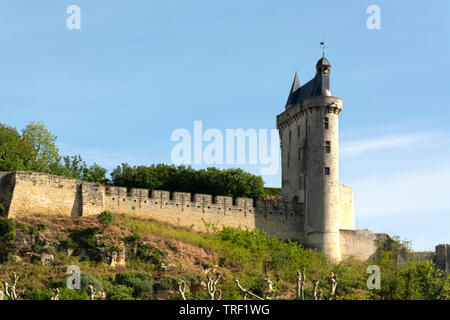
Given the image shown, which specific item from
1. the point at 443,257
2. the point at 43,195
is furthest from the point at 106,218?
the point at 443,257

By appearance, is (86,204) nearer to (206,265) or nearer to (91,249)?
(91,249)

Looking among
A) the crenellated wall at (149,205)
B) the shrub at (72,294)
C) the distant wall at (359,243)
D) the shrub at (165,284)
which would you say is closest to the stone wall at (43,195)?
the crenellated wall at (149,205)

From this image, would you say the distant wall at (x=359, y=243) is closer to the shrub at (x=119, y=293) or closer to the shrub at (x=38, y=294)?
the shrub at (x=119, y=293)

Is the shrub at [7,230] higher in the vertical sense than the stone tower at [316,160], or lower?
lower

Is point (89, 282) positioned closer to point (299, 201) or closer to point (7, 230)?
point (7, 230)

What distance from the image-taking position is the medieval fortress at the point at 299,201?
175ft

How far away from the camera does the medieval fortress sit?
2103 inches

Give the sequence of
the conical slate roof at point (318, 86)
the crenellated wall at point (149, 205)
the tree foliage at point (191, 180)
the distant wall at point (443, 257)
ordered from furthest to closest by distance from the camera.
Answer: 1. the tree foliage at point (191, 180)
2. the conical slate roof at point (318, 86)
3. the distant wall at point (443, 257)
4. the crenellated wall at point (149, 205)

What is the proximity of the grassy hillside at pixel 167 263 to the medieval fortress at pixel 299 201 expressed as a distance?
4.36 feet

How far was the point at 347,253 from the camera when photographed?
57969 mm

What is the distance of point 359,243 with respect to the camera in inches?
2307

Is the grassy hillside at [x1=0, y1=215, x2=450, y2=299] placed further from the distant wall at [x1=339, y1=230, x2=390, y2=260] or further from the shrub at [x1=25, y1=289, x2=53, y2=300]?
the distant wall at [x1=339, y1=230, x2=390, y2=260]

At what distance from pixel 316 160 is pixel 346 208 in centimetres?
569

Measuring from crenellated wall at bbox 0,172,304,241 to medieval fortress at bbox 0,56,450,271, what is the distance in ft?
0.23
